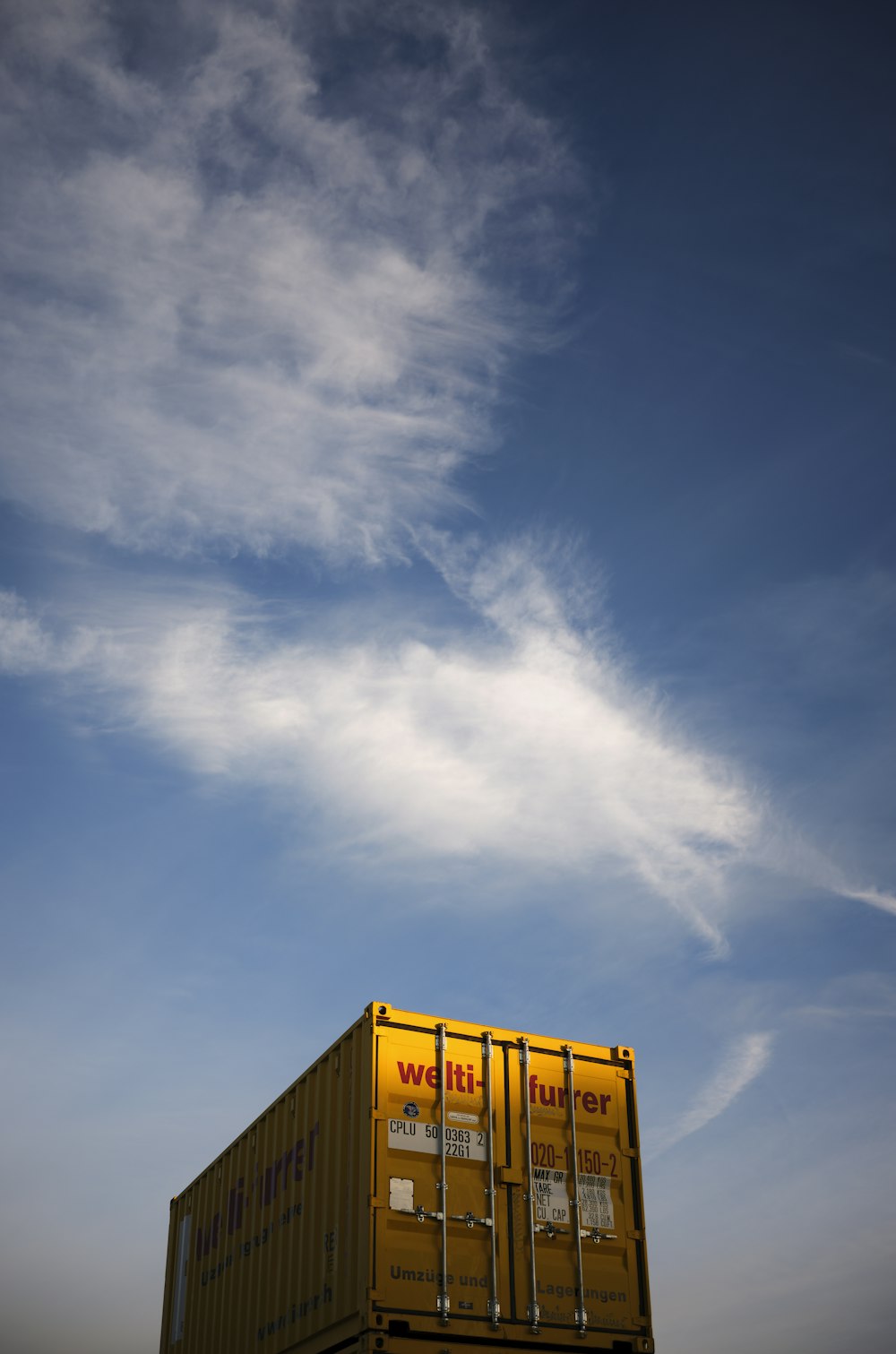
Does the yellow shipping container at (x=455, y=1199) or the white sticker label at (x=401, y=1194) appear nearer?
the yellow shipping container at (x=455, y=1199)

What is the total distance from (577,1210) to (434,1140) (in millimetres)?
1458

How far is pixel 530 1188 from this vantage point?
1029 centimetres

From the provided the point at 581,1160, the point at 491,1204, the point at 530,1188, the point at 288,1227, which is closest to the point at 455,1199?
the point at 491,1204

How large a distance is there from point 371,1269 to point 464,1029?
219 centimetres

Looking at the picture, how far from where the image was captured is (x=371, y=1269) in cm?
941

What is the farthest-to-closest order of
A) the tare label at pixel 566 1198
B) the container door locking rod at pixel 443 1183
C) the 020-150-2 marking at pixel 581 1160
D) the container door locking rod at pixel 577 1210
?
1. the 020-150-2 marking at pixel 581 1160
2. the tare label at pixel 566 1198
3. the container door locking rod at pixel 577 1210
4. the container door locking rod at pixel 443 1183

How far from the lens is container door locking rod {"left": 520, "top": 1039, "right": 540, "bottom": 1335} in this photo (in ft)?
32.2

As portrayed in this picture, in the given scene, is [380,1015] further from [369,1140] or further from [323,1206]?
[323,1206]

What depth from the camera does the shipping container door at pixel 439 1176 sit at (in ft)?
31.4

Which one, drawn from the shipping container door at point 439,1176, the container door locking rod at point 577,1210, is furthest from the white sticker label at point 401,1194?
the container door locking rod at point 577,1210

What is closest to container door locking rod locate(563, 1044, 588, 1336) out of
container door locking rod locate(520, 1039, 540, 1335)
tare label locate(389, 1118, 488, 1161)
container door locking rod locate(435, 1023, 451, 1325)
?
container door locking rod locate(520, 1039, 540, 1335)

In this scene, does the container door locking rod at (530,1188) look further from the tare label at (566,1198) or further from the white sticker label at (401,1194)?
the white sticker label at (401,1194)

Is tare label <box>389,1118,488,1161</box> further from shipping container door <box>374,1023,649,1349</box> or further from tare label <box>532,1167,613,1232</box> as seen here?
tare label <box>532,1167,613,1232</box>

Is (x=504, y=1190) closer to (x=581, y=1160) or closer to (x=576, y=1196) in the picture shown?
(x=576, y=1196)
